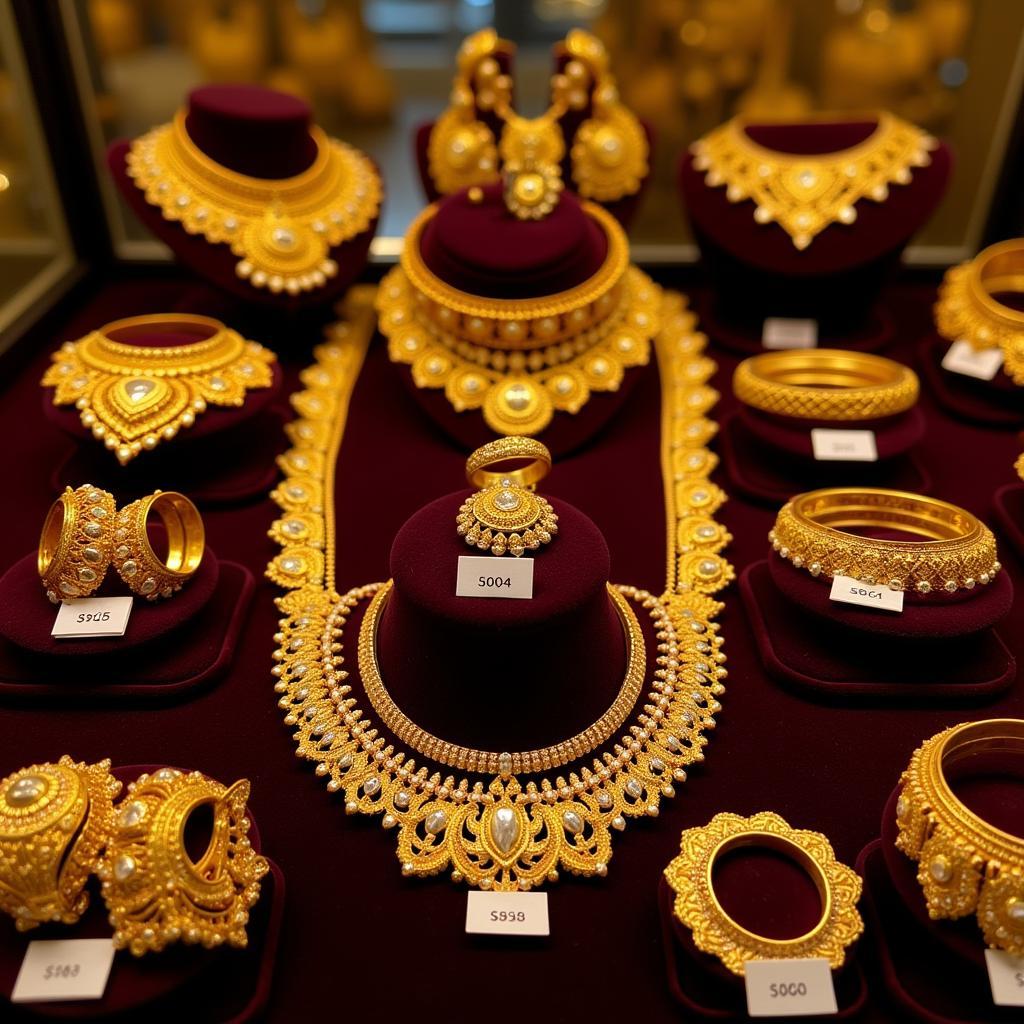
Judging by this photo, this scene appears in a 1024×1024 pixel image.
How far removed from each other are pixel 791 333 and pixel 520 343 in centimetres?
62

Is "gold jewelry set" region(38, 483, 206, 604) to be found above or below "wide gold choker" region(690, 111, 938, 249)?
below

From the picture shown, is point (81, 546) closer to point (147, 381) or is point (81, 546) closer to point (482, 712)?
point (147, 381)

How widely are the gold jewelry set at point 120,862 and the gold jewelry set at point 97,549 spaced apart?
1.11 ft

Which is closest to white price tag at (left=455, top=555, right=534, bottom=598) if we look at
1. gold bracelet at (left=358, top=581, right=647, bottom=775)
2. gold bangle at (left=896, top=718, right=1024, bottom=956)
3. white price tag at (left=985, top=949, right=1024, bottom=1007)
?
gold bracelet at (left=358, top=581, right=647, bottom=775)

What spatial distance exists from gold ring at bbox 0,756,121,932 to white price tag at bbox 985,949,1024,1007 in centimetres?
86

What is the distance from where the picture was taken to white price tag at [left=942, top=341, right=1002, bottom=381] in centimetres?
180

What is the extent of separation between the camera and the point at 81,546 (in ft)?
4.03

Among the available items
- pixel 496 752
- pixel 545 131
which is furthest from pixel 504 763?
pixel 545 131

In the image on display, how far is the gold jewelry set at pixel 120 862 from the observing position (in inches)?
35.8

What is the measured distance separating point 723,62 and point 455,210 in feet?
3.03

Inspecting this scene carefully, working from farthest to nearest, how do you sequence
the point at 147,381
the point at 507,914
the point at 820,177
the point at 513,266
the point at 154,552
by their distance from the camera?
the point at 820,177
the point at 513,266
the point at 147,381
the point at 154,552
the point at 507,914

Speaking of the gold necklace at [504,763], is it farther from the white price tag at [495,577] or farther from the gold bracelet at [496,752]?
the white price tag at [495,577]

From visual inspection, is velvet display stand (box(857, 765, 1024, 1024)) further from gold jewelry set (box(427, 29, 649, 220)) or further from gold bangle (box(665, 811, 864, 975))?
gold jewelry set (box(427, 29, 649, 220))

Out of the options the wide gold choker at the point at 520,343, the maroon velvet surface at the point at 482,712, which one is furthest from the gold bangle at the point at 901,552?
the wide gold choker at the point at 520,343
